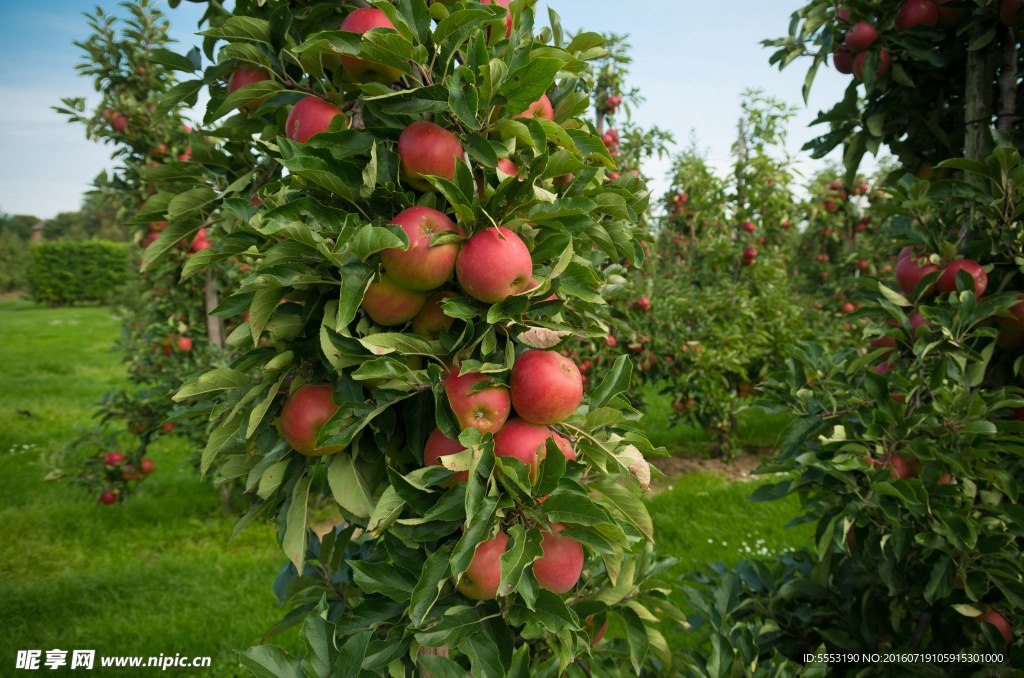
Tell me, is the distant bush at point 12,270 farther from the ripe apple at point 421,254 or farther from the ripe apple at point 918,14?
the ripe apple at point 918,14

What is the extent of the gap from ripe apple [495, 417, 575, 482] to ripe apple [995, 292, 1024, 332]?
142cm

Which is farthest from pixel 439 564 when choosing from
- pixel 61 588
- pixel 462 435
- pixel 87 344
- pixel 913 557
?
pixel 87 344

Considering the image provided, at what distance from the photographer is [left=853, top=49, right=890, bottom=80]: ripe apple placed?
192 centimetres

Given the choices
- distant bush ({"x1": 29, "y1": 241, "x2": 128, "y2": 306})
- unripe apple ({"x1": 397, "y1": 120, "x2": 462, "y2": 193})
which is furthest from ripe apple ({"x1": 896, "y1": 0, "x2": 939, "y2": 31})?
distant bush ({"x1": 29, "y1": 241, "x2": 128, "y2": 306})

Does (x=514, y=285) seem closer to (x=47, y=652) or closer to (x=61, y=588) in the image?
(x=47, y=652)

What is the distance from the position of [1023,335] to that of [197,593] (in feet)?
13.0

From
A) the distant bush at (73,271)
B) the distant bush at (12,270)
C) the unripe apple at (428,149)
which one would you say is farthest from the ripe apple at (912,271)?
Answer: the distant bush at (12,270)

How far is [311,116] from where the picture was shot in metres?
1.03

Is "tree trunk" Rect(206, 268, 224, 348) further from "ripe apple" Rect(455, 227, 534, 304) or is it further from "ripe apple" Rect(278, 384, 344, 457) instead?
"ripe apple" Rect(455, 227, 534, 304)

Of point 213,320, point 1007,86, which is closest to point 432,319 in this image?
point 1007,86

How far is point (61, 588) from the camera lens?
3.27m

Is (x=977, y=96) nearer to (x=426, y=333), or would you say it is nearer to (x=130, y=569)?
(x=426, y=333)

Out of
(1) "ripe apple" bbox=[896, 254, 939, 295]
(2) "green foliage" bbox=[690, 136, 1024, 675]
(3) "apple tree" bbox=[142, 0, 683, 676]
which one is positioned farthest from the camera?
(1) "ripe apple" bbox=[896, 254, 939, 295]

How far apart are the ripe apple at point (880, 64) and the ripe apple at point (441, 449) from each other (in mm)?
1954
